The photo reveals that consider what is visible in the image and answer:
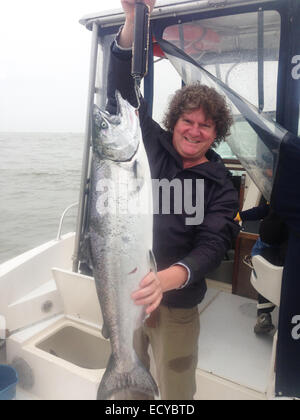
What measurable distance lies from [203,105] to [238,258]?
2373mm

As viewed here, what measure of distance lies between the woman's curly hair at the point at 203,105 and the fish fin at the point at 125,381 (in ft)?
5.26

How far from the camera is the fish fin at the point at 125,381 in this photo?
1833 millimetres

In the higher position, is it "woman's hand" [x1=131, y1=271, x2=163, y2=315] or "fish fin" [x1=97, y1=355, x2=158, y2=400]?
"woman's hand" [x1=131, y1=271, x2=163, y2=315]

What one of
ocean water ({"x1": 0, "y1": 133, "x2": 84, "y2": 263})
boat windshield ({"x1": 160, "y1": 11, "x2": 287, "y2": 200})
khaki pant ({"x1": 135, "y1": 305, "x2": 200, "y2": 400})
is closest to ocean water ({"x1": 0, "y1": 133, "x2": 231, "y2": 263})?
ocean water ({"x1": 0, "y1": 133, "x2": 84, "y2": 263})

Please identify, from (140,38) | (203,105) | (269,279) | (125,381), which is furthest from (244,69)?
(125,381)

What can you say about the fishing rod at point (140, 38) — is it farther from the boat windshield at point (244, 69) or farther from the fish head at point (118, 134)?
the boat windshield at point (244, 69)

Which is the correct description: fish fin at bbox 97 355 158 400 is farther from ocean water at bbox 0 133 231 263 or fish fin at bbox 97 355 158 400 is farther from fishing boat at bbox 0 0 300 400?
ocean water at bbox 0 133 231 263

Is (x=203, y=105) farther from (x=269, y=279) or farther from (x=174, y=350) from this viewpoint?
(x=174, y=350)

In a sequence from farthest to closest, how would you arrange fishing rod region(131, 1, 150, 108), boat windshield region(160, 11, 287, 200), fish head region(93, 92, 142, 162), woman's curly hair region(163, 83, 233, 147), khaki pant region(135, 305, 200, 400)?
boat windshield region(160, 11, 287, 200), khaki pant region(135, 305, 200, 400), woman's curly hair region(163, 83, 233, 147), fish head region(93, 92, 142, 162), fishing rod region(131, 1, 150, 108)

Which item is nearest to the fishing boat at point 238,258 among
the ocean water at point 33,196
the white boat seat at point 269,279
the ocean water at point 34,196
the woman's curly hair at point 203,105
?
the white boat seat at point 269,279

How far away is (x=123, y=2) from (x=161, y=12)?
1.04m

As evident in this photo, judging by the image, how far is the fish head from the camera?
178 centimetres

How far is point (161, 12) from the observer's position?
2713mm

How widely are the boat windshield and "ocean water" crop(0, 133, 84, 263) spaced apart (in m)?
9.70
